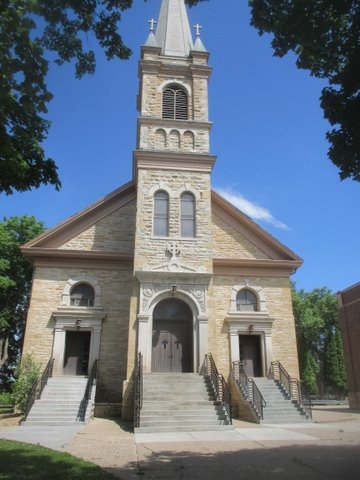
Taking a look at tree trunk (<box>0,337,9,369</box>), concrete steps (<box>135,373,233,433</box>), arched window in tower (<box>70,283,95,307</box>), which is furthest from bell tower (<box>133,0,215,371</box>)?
tree trunk (<box>0,337,9,369</box>)

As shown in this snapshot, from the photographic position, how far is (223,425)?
1216cm

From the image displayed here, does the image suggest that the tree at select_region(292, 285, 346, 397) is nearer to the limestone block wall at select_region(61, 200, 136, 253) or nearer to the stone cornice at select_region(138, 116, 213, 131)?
the limestone block wall at select_region(61, 200, 136, 253)

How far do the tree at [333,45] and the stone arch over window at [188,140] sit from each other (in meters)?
12.4

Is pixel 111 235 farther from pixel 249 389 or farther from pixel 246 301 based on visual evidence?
pixel 249 389

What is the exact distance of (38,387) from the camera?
52.0 ft

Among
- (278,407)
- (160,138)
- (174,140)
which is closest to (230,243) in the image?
(174,140)

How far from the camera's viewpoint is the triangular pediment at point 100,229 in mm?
18969

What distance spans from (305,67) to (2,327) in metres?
25.5

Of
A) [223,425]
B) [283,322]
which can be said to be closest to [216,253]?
[283,322]

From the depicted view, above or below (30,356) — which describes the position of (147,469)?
below

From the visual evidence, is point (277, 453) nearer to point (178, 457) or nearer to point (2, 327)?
point (178, 457)

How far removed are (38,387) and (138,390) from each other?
4.97 meters

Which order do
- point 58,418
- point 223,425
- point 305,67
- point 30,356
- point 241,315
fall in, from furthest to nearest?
point 241,315 → point 30,356 → point 58,418 → point 223,425 → point 305,67

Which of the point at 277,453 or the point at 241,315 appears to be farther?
the point at 241,315
